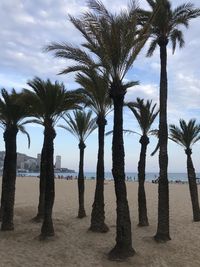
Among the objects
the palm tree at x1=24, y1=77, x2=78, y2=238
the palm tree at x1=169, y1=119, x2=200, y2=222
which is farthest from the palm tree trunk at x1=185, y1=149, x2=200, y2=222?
the palm tree at x1=24, y1=77, x2=78, y2=238

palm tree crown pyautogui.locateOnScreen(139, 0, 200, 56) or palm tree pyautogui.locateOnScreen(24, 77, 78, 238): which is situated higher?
palm tree crown pyautogui.locateOnScreen(139, 0, 200, 56)

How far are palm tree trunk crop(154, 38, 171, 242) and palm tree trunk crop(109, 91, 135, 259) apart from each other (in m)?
2.65

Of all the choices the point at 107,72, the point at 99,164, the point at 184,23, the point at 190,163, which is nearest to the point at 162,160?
the point at 99,164

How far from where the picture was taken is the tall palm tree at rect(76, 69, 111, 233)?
19734mm

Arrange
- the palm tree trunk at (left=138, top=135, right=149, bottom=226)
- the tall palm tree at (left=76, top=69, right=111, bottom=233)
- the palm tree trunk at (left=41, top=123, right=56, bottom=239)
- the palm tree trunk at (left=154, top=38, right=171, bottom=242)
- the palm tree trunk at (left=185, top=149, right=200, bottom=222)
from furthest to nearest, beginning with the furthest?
the palm tree trunk at (left=185, top=149, right=200, bottom=222) < the palm tree trunk at (left=138, top=135, right=149, bottom=226) < the tall palm tree at (left=76, top=69, right=111, bottom=233) < the palm tree trunk at (left=154, top=38, right=171, bottom=242) < the palm tree trunk at (left=41, top=123, right=56, bottom=239)

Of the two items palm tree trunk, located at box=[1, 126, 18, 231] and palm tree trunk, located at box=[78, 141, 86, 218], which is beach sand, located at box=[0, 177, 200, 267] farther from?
palm tree trunk, located at box=[78, 141, 86, 218]

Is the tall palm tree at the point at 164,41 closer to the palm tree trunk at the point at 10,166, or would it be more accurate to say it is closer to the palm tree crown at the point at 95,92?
the palm tree crown at the point at 95,92

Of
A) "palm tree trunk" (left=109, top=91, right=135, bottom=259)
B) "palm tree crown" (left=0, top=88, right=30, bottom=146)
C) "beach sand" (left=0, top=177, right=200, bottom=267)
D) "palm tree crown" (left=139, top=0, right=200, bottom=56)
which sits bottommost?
"beach sand" (left=0, top=177, right=200, bottom=267)

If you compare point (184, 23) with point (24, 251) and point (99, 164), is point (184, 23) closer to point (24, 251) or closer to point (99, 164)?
point (99, 164)

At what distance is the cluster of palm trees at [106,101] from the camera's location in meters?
16.5

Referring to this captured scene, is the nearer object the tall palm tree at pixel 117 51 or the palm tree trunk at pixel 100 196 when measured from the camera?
the tall palm tree at pixel 117 51

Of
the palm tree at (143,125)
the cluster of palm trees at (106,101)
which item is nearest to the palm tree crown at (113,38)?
the cluster of palm trees at (106,101)

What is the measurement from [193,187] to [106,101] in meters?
7.78

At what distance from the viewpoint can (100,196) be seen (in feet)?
67.4
